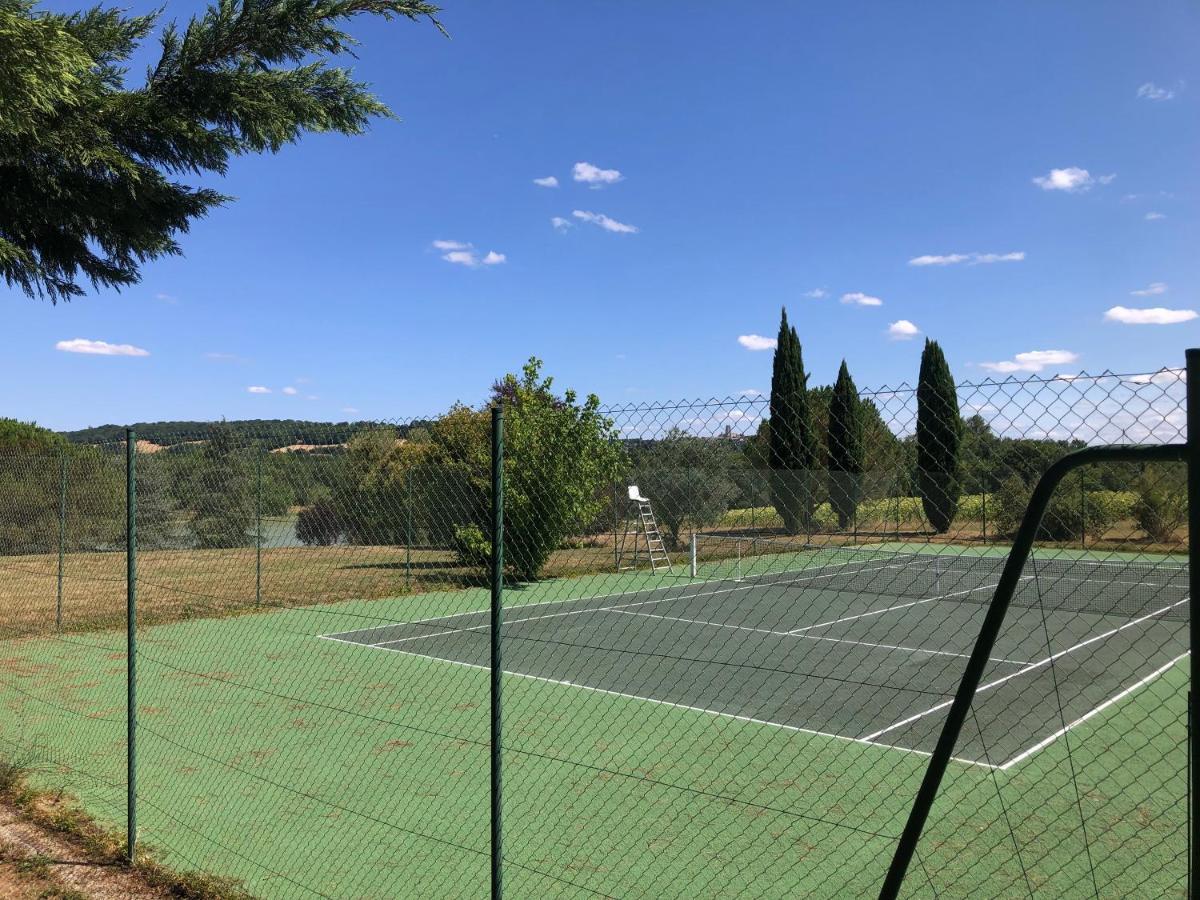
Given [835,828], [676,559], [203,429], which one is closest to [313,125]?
[203,429]

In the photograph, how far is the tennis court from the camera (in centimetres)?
771

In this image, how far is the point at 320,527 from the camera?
1012cm

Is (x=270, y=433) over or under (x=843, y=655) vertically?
over

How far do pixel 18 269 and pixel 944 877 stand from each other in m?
6.00

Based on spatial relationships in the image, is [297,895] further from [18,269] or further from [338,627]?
[338,627]

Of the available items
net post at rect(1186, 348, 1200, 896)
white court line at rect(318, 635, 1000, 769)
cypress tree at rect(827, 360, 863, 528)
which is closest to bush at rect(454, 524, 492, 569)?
white court line at rect(318, 635, 1000, 769)

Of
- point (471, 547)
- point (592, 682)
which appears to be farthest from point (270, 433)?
point (471, 547)

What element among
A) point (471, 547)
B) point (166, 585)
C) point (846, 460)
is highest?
point (846, 460)

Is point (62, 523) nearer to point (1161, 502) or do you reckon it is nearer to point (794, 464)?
point (794, 464)

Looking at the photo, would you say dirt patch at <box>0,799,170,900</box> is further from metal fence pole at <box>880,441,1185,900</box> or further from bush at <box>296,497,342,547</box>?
bush at <box>296,497,342,547</box>

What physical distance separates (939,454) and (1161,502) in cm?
100

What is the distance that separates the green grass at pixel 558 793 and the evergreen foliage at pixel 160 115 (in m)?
3.51

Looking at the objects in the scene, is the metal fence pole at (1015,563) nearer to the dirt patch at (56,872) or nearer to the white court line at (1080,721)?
the dirt patch at (56,872)

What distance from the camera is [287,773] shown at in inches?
259
